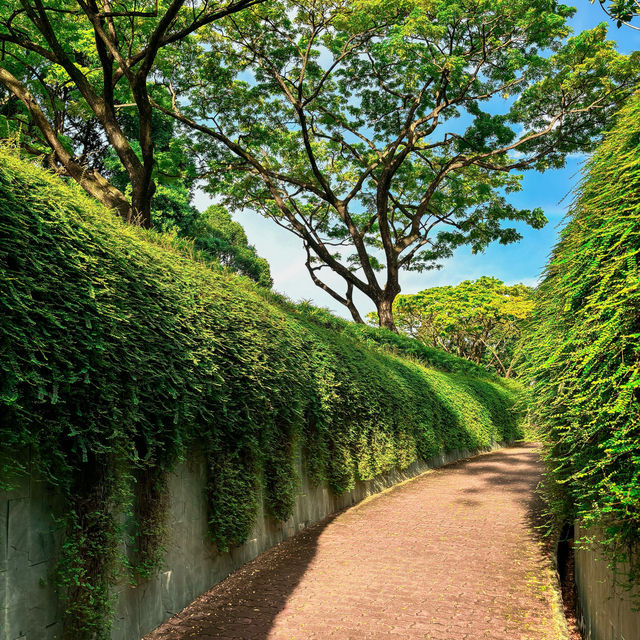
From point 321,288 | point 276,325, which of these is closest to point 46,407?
point 276,325

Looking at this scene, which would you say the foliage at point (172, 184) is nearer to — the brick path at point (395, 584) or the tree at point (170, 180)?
the tree at point (170, 180)

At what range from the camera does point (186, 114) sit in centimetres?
1853

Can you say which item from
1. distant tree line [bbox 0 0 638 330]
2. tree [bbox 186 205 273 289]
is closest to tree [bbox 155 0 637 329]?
distant tree line [bbox 0 0 638 330]

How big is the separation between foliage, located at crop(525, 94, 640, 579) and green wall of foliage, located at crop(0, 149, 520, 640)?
109 inches

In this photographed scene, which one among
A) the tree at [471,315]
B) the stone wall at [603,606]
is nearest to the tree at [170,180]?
the stone wall at [603,606]

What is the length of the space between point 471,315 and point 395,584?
92.5 feet

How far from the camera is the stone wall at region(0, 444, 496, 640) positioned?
3.27 meters

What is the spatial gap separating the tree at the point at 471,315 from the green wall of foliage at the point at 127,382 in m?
25.7

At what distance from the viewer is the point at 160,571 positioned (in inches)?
193

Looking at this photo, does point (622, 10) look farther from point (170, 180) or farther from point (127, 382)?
point (170, 180)

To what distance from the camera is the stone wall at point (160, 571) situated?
3.27 m

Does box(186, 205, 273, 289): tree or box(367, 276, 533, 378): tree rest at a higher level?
box(186, 205, 273, 289): tree

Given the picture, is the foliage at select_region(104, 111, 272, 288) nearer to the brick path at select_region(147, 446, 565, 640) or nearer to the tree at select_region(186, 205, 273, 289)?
the tree at select_region(186, 205, 273, 289)

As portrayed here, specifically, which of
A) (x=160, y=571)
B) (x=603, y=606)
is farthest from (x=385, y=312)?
(x=603, y=606)
